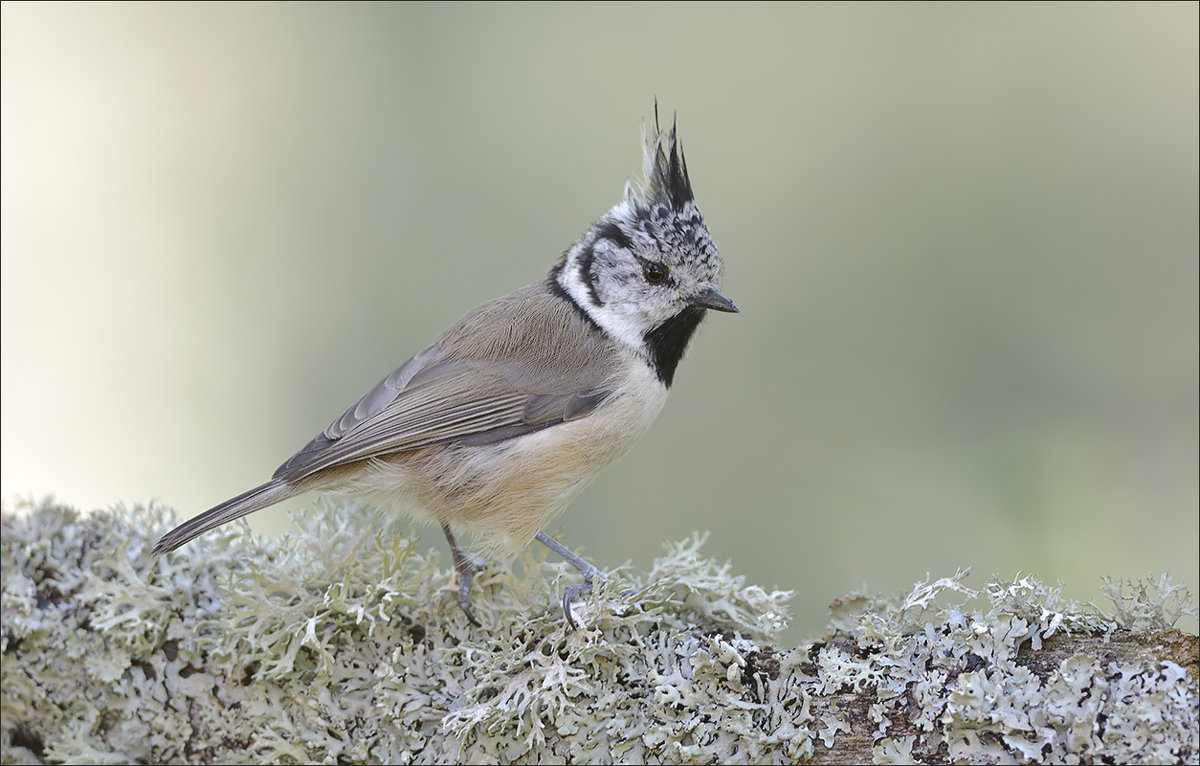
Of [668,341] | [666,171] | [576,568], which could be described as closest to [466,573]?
[576,568]

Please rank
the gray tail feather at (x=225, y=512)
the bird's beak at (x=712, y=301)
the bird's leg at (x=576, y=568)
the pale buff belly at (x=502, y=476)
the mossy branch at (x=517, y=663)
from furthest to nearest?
the bird's beak at (x=712, y=301) → the pale buff belly at (x=502, y=476) → the gray tail feather at (x=225, y=512) → the bird's leg at (x=576, y=568) → the mossy branch at (x=517, y=663)

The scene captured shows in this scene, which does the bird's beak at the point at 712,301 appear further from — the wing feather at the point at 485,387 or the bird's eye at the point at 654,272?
the wing feather at the point at 485,387

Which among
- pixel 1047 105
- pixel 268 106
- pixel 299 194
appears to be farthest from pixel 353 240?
pixel 1047 105

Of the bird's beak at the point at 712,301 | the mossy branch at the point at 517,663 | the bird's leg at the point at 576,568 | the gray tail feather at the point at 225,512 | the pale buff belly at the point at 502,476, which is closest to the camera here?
the mossy branch at the point at 517,663

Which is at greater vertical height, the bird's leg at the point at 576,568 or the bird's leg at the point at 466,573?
the bird's leg at the point at 466,573

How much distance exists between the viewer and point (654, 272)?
325cm

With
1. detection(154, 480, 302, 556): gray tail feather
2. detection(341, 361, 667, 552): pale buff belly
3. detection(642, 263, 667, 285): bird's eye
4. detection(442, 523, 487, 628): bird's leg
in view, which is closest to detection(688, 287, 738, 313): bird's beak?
detection(642, 263, 667, 285): bird's eye

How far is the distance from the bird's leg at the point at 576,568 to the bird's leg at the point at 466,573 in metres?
0.22

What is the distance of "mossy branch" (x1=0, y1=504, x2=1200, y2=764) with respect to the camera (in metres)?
1.82

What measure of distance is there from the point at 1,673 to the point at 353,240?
2.88m

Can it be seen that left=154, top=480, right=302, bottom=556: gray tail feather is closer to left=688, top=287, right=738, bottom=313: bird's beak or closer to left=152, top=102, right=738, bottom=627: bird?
left=152, top=102, right=738, bottom=627: bird

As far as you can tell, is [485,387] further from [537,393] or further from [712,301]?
[712,301]

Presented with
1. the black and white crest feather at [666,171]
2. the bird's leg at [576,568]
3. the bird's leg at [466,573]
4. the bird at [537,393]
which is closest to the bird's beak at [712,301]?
the bird at [537,393]

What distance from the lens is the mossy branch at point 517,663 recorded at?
1.82 m
